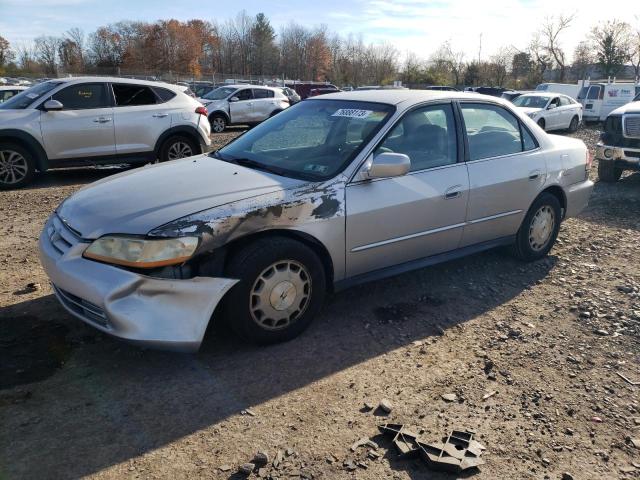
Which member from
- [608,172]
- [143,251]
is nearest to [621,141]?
[608,172]

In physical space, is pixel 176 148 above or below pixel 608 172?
above

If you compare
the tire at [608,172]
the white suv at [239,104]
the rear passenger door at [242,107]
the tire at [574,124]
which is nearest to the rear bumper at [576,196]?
the tire at [608,172]

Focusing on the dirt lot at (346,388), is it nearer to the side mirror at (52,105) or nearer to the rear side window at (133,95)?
the side mirror at (52,105)

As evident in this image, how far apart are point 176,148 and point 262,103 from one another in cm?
1042

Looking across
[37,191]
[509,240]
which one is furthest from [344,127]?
[37,191]

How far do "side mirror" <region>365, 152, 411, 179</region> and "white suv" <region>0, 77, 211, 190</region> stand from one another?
623 cm

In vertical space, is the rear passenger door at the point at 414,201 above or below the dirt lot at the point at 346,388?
above

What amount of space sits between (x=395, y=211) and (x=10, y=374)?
8.96 ft

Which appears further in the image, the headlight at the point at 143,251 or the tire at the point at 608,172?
the tire at the point at 608,172

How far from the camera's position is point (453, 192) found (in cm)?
417

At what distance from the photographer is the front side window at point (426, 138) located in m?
3.97

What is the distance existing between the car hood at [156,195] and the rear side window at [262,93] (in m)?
15.8

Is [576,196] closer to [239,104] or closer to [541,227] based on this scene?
[541,227]

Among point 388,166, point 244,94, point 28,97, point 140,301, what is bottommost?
point 140,301
